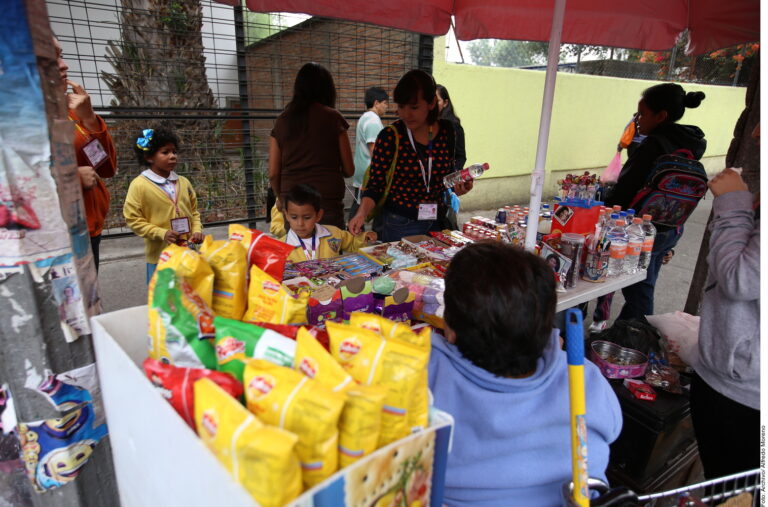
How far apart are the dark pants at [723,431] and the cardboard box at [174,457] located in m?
1.56

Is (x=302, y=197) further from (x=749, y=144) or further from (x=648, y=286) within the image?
(x=749, y=144)

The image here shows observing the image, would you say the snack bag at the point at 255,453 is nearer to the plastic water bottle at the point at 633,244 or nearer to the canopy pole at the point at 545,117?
the canopy pole at the point at 545,117

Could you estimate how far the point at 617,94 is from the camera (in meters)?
10.1

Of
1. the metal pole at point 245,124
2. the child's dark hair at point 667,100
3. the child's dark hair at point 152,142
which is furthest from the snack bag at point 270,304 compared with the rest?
the metal pole at point 245,124

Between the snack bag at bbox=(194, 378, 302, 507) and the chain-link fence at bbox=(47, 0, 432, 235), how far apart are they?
515cm

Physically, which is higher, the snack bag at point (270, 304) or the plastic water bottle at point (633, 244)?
the snack bag at point (270, 304)

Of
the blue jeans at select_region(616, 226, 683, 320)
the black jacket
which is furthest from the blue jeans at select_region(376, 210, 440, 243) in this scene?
the blue jeans at select_region(616, 226, 683, 320)

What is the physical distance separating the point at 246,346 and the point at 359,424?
328mm

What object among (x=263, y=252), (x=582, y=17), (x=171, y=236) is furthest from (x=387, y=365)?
(x=582, y=17)

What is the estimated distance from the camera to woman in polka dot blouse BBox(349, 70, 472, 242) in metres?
3.10

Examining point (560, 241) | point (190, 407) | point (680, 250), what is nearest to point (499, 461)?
point (190, 407)

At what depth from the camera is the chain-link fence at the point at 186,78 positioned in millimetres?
5105

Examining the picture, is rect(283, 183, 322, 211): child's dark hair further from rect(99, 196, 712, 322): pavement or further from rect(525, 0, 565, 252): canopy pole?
rect(99, 196, 712, 322): pavement

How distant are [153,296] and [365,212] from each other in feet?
7.31
